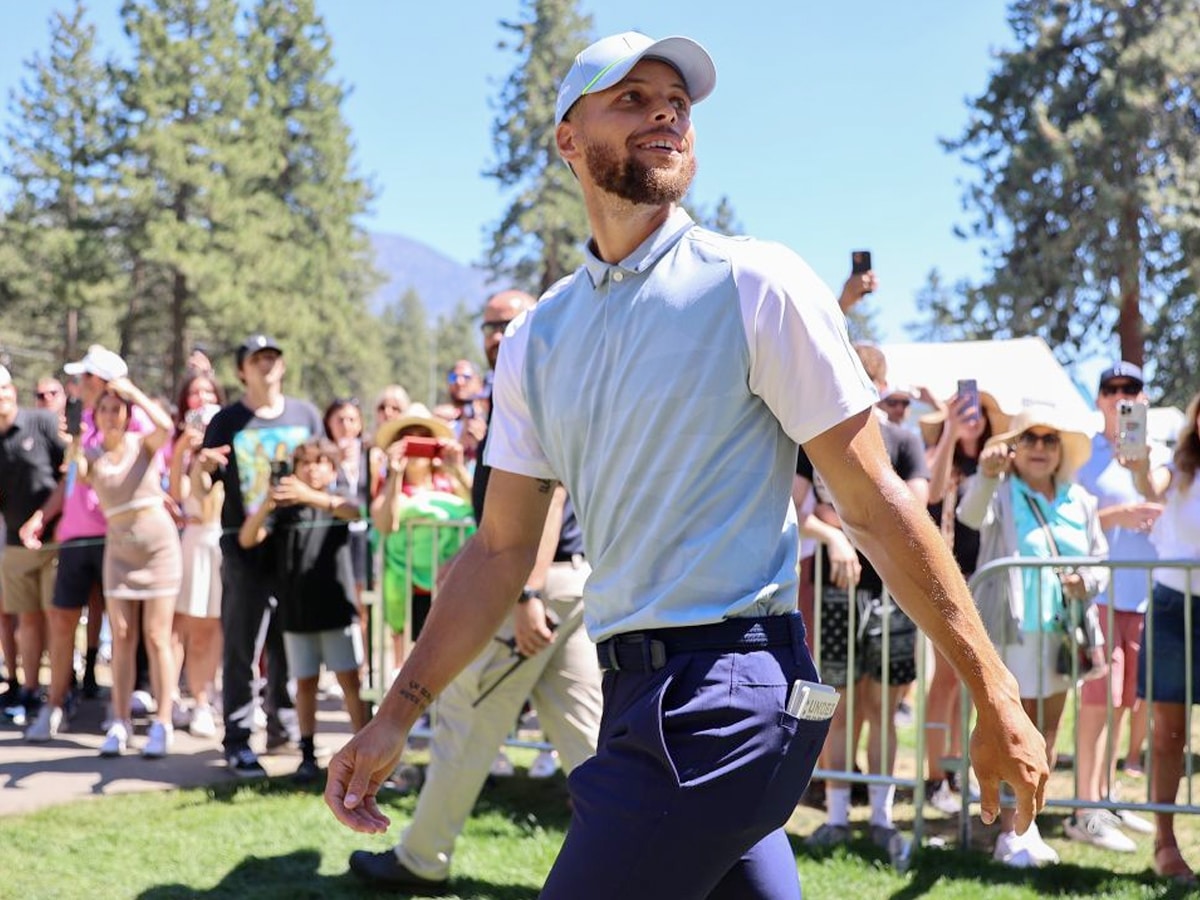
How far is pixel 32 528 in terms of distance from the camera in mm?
8398

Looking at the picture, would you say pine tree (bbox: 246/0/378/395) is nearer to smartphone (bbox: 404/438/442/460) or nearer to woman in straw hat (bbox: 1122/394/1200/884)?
smartphone (bbox: 404/438/442/460)

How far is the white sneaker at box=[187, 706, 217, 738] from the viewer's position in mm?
7824

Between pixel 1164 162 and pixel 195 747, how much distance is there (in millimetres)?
28901

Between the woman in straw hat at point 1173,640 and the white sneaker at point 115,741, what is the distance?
532 centimetres

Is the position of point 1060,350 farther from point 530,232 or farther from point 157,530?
point 157,530

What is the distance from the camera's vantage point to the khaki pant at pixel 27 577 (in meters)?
8.61

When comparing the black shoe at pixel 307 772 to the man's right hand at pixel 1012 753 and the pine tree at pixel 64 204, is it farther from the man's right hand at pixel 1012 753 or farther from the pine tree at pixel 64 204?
the pine tree at pixel 64 204

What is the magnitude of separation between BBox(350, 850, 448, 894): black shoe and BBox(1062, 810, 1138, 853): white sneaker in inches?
116

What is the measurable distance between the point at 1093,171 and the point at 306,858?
95.8 feet

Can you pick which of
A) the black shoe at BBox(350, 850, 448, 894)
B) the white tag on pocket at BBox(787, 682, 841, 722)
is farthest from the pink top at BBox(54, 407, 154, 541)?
the white tag on pocket at BBox(787, 682, 841, 722)

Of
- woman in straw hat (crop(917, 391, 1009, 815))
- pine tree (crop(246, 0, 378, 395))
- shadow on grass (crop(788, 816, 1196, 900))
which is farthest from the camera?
pine tree (crop(246, 0, 378, 395))

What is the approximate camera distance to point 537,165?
4409cm

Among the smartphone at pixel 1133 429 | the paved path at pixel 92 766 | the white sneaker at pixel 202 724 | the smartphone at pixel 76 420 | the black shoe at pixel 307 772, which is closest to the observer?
the smartphone at pixel 1133 429

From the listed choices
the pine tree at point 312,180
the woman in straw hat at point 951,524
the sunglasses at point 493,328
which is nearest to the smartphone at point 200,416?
the sunglasses at point 493,328
